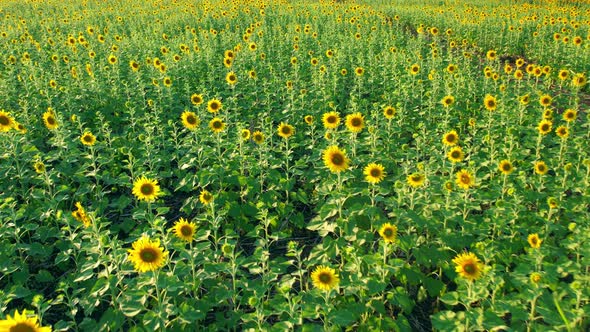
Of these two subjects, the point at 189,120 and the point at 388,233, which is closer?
the point at 388,233

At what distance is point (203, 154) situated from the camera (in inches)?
218

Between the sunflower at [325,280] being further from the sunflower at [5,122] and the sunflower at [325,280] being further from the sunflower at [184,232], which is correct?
the sunflower at [5,122]

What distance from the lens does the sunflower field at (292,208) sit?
3.35m

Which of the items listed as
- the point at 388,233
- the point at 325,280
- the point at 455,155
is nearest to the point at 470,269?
the point at 388,233

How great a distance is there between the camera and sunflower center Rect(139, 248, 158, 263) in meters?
3.21

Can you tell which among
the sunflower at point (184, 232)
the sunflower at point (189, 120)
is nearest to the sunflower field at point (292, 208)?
the sunflower at point (184, 232)

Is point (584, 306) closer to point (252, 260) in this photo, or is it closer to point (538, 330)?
point (538, 330)

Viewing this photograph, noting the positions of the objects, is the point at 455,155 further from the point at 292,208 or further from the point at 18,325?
the point at 18,325

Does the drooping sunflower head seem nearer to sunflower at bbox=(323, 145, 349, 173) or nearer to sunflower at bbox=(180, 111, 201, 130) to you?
sunflower at bbox=(323, 145, 349, 173)

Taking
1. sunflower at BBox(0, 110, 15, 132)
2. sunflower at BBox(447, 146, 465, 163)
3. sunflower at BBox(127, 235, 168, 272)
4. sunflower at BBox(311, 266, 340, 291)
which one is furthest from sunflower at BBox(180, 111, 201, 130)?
sunflower at BBox(447, 146, 465, 163)

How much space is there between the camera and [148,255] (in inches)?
127

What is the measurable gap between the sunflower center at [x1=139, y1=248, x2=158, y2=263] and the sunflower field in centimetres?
1

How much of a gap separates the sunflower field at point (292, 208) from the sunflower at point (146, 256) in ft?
0.03

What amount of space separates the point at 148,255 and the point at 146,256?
0.05 feet
